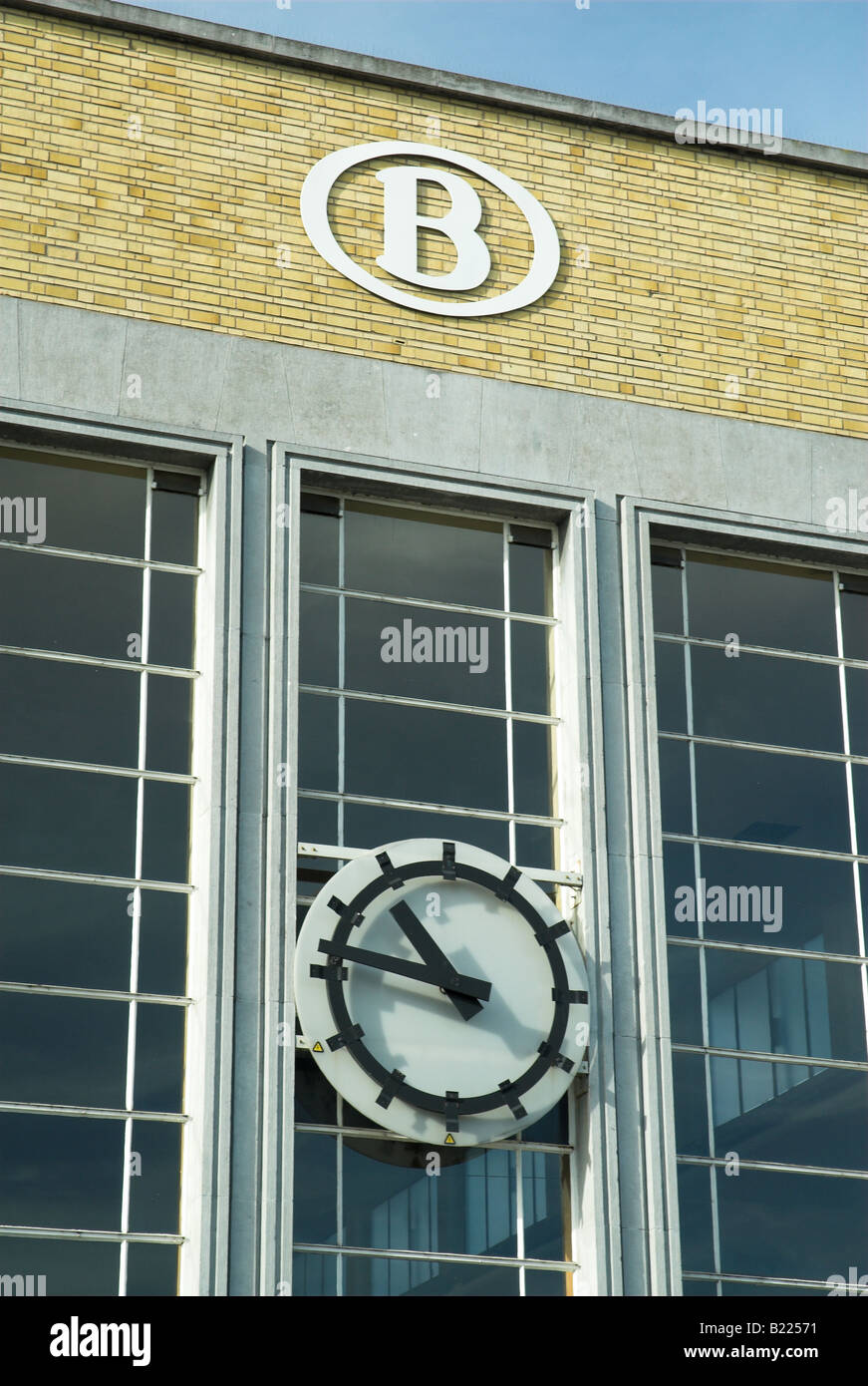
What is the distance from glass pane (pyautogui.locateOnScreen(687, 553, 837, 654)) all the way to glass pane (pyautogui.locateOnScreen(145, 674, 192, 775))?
144 inches

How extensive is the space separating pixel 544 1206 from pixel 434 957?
162 centimetres

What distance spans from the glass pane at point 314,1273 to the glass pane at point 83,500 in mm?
4470

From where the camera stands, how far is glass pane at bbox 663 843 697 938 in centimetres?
1392

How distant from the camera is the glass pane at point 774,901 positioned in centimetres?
1412

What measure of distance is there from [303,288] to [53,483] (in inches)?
86.3

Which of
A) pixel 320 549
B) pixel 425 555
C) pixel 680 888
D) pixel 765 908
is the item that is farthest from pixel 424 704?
pixel 765 908

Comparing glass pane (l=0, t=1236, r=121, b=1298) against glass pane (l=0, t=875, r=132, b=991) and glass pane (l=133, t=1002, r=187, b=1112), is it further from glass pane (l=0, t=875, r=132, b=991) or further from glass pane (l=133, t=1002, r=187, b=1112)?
glass pane (l=0, t=875, r=132, b=991)

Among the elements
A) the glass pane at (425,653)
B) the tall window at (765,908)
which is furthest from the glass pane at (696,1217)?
the glass pane at (425,653)

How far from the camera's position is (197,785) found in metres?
13.2

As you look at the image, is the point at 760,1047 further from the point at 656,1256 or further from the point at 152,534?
the point at 152,534

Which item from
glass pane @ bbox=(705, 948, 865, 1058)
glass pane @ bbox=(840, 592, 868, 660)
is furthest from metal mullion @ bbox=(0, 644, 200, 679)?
glass pane @ bbox=(840, 592, 868, 660)

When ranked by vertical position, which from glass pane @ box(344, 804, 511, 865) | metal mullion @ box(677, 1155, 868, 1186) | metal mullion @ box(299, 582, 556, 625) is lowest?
metal mullion @ box(677, 1155, 868, 1186)

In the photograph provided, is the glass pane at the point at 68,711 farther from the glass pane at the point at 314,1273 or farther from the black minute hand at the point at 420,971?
the glass pane at the point at 314,1273

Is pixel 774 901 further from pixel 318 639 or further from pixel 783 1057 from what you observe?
pixel 318 639
